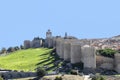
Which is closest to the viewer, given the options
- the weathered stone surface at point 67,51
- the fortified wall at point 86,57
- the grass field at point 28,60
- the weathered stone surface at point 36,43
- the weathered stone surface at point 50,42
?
the fortified wall at point 86,57

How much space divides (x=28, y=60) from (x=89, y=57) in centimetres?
2005

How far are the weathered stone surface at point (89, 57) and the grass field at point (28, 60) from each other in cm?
727

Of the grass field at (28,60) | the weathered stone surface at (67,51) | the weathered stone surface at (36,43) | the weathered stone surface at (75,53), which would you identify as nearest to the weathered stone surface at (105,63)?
the weathered stone surface at (75,53)

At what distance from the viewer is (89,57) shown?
4638 inches

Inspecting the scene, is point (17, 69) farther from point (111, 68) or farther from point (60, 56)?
point (111, 68)

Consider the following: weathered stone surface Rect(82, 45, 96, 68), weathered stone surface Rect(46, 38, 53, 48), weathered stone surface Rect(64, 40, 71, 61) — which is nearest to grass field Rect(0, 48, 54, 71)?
weathered stone surface Rect(46, 38, 53, 48)

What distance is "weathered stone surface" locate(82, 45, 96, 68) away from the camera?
117188 millimetres

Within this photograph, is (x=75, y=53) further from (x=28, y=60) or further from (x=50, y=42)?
(x=50, y=42)

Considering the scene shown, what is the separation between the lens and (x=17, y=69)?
12525 centimetres

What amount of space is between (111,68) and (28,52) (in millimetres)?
34122

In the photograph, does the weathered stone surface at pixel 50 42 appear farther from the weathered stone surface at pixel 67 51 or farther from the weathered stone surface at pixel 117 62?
the weathered stone surface at pixel 117 62

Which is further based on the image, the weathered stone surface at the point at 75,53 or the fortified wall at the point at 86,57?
the weathered stone surface at the point at 75,53

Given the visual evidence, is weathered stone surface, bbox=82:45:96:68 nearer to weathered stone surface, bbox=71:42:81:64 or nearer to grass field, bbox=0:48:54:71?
weathered stone surface, bbox=71:42:81:64

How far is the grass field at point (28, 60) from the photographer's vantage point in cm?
12744
